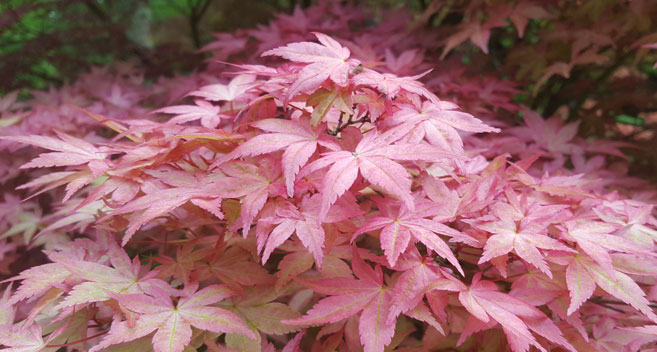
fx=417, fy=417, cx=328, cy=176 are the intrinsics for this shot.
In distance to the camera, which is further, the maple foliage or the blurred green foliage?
the blurred green foliage

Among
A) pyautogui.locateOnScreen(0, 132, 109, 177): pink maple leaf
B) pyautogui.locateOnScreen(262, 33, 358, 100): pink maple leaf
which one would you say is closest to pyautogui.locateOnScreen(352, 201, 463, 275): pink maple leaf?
pyautogui.locateOnScreen(262, 33, 358, 100): pink maple leaf

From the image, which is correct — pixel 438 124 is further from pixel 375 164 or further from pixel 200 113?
pixel 200 113

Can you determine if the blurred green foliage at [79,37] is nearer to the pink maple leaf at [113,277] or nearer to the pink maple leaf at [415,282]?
the pink maple leaf at [113,277]

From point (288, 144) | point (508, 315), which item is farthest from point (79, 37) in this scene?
point (508, 315)

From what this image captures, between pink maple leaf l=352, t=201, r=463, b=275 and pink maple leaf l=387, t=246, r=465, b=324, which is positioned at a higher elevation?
pink maple leaf l=352, t=201, r=463, b=275

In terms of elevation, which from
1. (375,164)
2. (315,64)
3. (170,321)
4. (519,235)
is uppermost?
(315,64)

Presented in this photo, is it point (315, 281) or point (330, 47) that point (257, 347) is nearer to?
point (315, 281)

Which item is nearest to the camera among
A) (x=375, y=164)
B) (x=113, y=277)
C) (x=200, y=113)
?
(x=375, y=164)

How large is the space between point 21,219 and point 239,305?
3.02 feet

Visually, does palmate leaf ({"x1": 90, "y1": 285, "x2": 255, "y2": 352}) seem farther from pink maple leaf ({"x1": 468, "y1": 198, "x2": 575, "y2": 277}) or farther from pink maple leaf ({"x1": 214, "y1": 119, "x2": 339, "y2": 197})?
pink maple leaf ({"x1": 468, "y1": 198, "x2": 575, "y2": 277})

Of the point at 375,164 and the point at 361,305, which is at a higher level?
the point at 375,164

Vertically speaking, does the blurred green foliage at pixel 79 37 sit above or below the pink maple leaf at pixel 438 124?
below

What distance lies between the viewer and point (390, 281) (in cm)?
73

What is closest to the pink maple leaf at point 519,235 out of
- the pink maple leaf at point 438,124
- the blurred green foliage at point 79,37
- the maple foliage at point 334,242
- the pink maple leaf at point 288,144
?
the maple foliage at point 334,242
